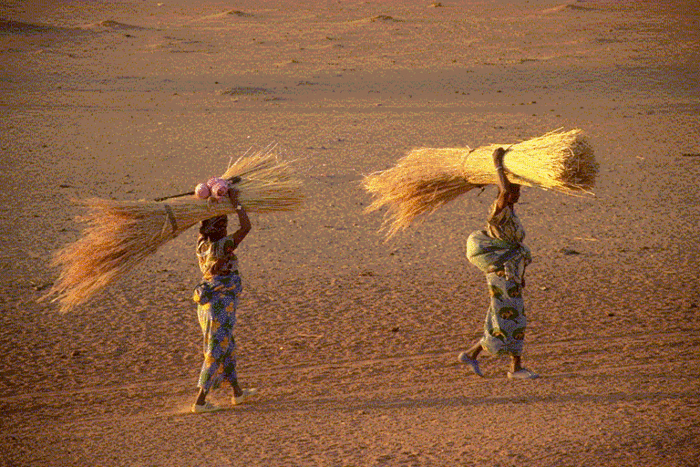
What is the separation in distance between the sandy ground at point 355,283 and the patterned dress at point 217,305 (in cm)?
28

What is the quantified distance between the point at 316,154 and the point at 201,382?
8058mm

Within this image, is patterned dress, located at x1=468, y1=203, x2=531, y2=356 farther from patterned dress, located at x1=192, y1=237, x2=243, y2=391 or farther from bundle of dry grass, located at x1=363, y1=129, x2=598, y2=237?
patterned dress, located at x1=192, y1=237, x2=243, y2=391

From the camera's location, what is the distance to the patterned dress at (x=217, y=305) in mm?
5320

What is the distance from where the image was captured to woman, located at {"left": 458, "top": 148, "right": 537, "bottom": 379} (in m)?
5.67

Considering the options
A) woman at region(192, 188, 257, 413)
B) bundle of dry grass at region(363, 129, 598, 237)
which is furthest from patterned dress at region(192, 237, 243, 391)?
bundle of dry grass at region(363, 129, 598, 237)

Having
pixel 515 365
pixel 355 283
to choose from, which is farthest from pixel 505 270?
pixel 355 283

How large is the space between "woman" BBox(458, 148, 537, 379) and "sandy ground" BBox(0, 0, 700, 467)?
26 centimetres

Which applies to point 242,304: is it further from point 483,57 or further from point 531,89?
point 483,57

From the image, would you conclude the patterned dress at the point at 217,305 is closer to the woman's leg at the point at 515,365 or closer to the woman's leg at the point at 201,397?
the woman's leg at the point at 201,397

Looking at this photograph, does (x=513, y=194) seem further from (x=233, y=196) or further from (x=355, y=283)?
(x=355, y=283)

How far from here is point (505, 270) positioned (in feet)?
18.5

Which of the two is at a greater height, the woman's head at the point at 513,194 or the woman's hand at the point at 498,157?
the woman's hand at the point at 498,157

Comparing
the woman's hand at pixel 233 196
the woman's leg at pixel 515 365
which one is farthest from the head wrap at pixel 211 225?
the woman's leg at pixel 515 365

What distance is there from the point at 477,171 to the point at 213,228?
1880 millimetres
